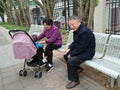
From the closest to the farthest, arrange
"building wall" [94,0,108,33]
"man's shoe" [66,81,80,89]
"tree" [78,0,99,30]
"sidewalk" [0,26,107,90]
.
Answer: "man's shoe" [66,81,80,89]
"sidewalk" [0,26,107,90]
"tree" [78,0,99,30]
"building wall" [94,0,108,33]

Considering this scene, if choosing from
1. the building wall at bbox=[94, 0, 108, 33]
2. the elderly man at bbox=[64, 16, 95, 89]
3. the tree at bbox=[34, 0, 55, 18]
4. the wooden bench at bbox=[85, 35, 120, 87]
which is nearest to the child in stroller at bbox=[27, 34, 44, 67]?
the elderly man at bbox=[64, 16, 95, 89]

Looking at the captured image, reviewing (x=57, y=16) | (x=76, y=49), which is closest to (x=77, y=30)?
(x=76, y=49)

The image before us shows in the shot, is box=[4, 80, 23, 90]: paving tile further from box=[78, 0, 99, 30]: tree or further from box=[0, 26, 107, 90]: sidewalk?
box=[78, 0, 99, 30]: tree

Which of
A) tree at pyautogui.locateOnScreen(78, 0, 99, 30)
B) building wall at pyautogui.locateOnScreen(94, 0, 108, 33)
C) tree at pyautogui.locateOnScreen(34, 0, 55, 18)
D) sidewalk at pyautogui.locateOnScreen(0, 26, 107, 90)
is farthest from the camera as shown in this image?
tree at pyautogui.locateOnScreen(34, 0, 55, 18)

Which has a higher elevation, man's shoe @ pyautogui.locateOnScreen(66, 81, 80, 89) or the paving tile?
man's shoe @ pyautogui.locateOnScreen(66, 81, 80, 89)

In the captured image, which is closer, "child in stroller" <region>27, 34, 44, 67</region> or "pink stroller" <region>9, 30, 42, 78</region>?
"pink stroller" <region>9, 30, 42, 78</region>

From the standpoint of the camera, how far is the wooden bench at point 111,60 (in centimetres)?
368

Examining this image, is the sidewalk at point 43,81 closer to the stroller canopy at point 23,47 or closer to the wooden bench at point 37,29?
the stroller canopy at point 23,47

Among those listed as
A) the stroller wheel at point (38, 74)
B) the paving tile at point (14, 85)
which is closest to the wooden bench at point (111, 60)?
the stroller wheel at point (38, 74)

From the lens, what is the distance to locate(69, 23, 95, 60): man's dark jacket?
389 centimetres

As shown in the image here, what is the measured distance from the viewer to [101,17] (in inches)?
313

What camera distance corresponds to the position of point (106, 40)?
432 centimetres

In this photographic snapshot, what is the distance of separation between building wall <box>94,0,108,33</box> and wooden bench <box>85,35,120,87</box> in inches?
155

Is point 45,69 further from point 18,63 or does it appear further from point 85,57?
point 85,57
